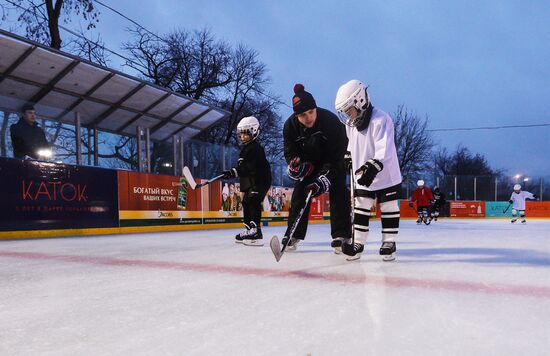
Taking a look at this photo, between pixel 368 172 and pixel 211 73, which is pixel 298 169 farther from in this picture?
pixel 211 73

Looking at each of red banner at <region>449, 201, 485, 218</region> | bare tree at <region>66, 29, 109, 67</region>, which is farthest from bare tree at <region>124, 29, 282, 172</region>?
red banner at <region>449, 201, 485, 218</region>

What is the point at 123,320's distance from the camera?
147 cm

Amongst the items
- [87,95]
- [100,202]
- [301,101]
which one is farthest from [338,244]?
[87,95]

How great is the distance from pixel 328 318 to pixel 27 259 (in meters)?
2.97

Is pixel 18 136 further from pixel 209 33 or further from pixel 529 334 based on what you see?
pixel 209 33

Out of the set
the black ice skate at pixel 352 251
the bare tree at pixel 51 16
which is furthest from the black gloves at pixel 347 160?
the bare tree at pixel 51 16

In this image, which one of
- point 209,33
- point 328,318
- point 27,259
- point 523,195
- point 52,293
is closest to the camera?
Result: point 328,318

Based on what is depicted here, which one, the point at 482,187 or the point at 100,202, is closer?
the point at 100,202

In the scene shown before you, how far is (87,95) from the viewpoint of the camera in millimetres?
7961

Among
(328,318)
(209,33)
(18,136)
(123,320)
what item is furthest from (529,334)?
(209,33)

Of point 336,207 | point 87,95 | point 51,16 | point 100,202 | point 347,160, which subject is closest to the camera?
point 347,160

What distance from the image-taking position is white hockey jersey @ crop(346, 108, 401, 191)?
3145 millimetres

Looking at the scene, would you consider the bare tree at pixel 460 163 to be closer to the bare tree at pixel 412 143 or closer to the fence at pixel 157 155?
the bare tree at pixel 412 143

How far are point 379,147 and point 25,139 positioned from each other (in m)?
6.08
